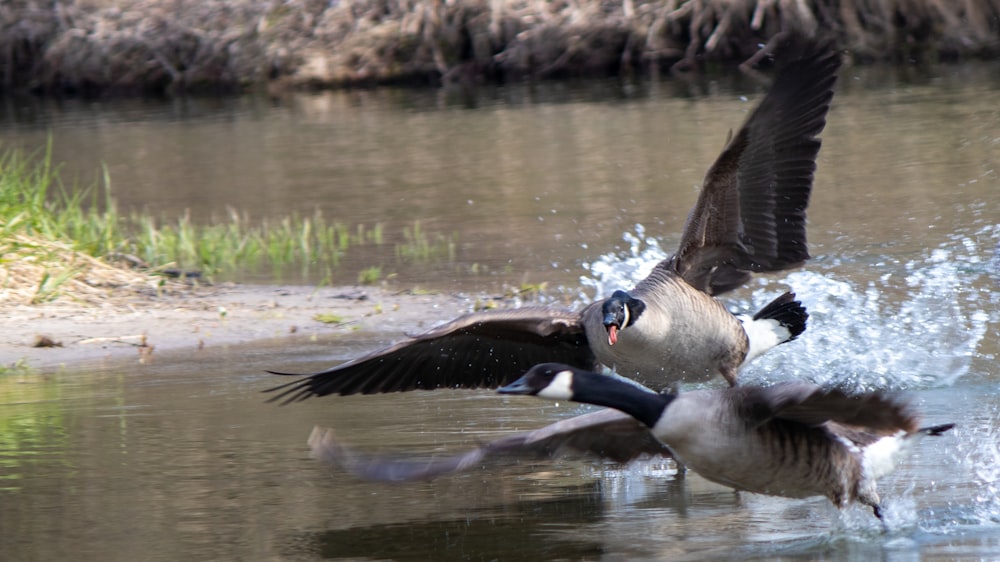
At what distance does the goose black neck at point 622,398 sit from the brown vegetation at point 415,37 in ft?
48.6

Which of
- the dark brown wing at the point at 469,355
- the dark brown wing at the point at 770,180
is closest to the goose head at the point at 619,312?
the dark brown wing at the point at 469,355

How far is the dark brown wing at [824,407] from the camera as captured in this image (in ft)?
13.5

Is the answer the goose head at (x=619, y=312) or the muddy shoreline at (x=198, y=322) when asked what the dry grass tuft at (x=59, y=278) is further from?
the goose head at (x=619, y=312)

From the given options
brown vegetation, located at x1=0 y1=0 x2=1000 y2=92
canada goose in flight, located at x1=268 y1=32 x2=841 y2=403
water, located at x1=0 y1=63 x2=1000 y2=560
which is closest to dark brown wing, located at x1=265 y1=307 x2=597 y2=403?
canada goose in flight, located at x1=268 y1=32 x2=841 y2=403

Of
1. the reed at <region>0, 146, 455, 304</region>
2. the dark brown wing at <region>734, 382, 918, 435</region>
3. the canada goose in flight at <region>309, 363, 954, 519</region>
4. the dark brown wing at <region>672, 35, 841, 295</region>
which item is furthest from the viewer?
the reed at <region>0, 146, 455, 304</region>

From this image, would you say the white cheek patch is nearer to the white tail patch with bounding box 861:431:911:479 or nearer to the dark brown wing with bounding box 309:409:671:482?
the dark brown wing with bounding box 309:409:671:482

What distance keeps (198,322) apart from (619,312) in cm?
319

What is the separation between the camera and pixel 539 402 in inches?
246

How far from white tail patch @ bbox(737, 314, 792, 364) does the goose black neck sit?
6.73 ft

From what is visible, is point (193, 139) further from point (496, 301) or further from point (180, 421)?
point (180, 421)

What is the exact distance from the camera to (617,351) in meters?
5.77

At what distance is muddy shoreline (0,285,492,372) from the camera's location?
23.9 ft

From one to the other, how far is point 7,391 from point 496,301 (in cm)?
278

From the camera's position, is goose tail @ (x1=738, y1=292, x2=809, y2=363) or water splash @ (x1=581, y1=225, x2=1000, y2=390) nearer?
goose tail @ (x1=738, y1=292, x2=809, y2=363)
